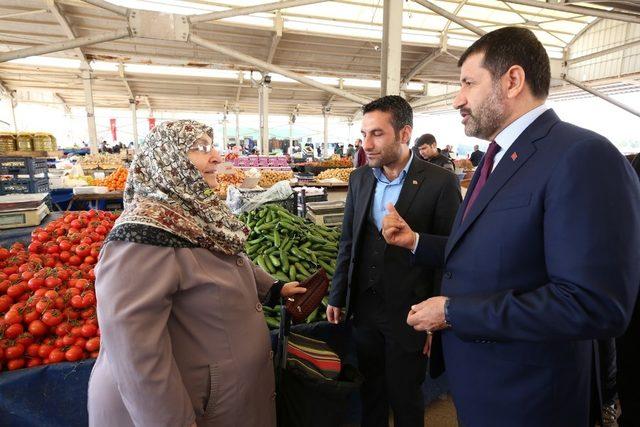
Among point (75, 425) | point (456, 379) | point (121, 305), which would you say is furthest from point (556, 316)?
point (75, 425)

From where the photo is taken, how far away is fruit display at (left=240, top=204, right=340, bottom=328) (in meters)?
2.93

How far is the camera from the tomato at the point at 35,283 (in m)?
2.33

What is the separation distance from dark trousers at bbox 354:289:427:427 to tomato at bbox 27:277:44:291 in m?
2.10

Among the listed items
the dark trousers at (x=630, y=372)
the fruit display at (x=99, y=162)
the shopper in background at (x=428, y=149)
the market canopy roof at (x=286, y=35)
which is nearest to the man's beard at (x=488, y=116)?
the dark trousers at (x=630, y=372)

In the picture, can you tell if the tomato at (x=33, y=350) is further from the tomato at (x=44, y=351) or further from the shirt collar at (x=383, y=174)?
the shirt collar at (x=383, y=174)

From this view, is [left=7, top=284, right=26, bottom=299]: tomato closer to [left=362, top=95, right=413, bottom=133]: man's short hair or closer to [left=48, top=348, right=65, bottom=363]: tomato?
[left=48, top=348, right=65, bottom=363]: tomato

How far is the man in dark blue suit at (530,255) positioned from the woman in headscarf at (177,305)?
733mm

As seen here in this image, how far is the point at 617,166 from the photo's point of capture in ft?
3.23

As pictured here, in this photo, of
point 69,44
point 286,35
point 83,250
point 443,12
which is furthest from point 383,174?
point 286,35

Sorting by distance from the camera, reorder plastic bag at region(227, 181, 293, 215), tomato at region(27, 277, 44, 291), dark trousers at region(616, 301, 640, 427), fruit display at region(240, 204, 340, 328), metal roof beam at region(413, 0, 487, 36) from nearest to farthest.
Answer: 1. dark trousers at region(616, 301, 640, 427)
2. tomato at region(27, 277, 44, 291)
3. fruit display at region(240, 204, 340, 328)
4. plastic bag at region(227, 181, 293, 215)
5. metal roof beam at region(413, 0, 487, 36)

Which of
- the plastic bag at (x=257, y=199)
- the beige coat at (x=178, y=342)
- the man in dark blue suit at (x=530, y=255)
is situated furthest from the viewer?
the plastic bag at (x=257, y=199)

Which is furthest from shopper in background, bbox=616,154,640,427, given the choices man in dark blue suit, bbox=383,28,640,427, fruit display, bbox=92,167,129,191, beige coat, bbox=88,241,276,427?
fruit display, bbox=92,167,129,191

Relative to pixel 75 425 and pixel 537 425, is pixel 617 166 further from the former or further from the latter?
pixel 75 425

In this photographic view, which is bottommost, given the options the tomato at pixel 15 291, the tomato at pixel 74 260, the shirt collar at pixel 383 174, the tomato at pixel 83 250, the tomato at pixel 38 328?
the tomato at pixel 38 328
